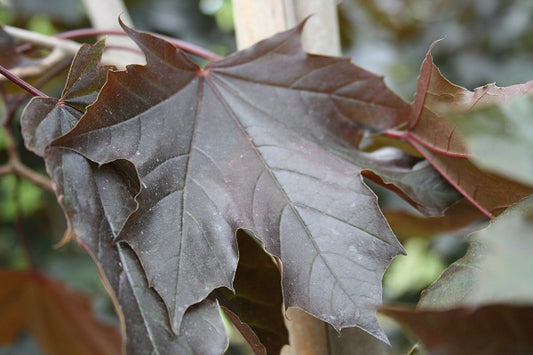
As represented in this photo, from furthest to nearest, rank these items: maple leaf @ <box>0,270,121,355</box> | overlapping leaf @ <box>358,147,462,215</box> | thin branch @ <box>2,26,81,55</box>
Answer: maple leaf @ <box>0,270,121,355</box> < thin branch @ <box>2,26,81,55</box> < overlapping leaf @ <box>358,147,462,215</box>

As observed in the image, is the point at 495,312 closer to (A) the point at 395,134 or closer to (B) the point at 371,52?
(A) the point at 395,134

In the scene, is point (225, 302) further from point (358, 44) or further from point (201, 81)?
point (358, 44)

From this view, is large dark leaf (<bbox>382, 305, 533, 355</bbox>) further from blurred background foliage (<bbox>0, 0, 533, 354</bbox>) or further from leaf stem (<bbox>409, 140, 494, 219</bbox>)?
blurred background foliage (<bbox>0, 0, 533, 354</bbox>)

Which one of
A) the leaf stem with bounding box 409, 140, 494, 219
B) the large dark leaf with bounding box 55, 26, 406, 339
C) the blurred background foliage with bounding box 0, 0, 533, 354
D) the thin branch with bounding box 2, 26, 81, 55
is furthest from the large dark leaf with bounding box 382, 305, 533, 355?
the blurred background foliage with bounding box 0, 0, 533, 354

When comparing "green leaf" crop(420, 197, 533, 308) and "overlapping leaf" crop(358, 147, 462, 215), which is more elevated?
"green leaf" crop(420, 197, 533, 308)

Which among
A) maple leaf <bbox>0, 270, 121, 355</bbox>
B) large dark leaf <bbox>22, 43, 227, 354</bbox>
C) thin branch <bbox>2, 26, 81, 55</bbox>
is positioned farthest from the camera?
maple leaf <bbox>0, 270, 121, 355</bbox>

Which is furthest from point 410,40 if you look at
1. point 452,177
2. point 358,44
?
point 452,177
